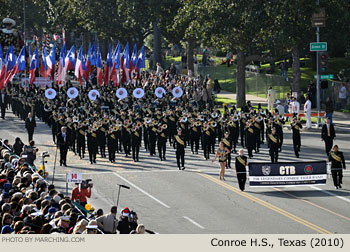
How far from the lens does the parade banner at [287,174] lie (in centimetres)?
2475

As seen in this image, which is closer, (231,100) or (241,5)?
(241,5)

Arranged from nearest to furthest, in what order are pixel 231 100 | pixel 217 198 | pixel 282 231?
pixel 282 231 → pixel 217 198 → pixel 231 100

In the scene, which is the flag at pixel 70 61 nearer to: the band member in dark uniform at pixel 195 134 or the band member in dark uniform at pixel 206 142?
the band member in dark uniform at pixel 195 134

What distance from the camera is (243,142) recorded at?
1380 inches

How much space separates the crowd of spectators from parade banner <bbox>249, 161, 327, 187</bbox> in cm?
671

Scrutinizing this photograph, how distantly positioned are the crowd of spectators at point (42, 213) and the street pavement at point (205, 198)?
3.21m

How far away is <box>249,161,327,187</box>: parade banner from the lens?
2475 cm

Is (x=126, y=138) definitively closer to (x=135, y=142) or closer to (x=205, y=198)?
(x=135, y=142)

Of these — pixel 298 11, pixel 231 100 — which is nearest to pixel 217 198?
pixel 298 11

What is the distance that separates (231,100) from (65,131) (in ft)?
78.8

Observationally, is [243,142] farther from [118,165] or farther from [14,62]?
[14,62]

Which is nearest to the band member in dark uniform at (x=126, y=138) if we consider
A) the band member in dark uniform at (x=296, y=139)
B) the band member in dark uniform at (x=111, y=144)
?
the band member in dark uniform at (x=111, y=144)

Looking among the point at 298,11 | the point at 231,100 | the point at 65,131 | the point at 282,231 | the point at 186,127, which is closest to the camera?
the point at 282,231

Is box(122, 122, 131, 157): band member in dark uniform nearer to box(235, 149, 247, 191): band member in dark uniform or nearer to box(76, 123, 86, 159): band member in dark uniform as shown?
box(76, 123, 86, 159): band member in dark uniform
